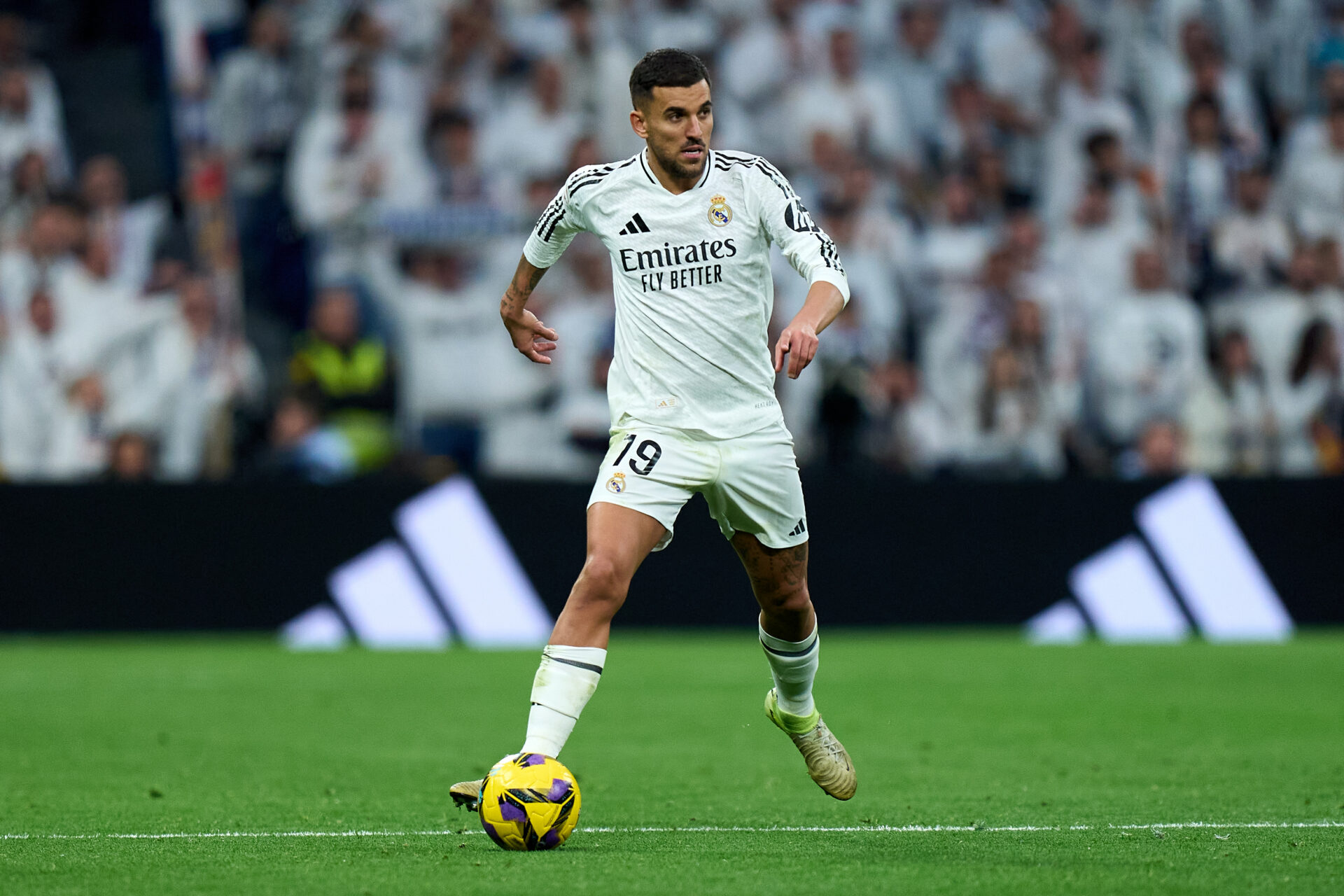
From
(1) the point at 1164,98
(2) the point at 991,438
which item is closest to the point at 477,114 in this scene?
(2) the point at 991,438

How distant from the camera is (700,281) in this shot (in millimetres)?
5922

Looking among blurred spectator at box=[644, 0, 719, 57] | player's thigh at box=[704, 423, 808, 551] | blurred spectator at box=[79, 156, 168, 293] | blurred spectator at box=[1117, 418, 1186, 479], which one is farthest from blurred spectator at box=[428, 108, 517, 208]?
player's thigh at box=[704, 423, 808, 551]

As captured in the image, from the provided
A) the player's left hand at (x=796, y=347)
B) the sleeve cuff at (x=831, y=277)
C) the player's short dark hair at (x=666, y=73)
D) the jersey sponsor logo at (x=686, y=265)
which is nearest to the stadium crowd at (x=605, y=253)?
the jersey sponsor logo at (x=686, y=265)

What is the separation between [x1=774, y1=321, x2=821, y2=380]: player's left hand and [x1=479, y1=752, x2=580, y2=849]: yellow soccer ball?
4.42 ft

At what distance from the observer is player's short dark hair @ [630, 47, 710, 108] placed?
5.76 metres

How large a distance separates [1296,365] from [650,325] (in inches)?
425

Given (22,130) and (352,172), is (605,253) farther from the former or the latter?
(22,130)

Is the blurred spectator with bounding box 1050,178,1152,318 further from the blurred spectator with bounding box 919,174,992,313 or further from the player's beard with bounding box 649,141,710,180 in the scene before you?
the player's beard with bounding box 649,141,710,180

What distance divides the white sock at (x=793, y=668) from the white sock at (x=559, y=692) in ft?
3.09

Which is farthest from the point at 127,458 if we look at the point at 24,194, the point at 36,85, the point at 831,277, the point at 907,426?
the point at 831,277

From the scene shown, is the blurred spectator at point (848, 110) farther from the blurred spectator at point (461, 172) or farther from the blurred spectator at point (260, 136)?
the blurred spectator at point (260, 136)

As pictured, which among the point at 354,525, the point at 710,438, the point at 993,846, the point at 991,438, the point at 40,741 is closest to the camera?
the point at 993,846

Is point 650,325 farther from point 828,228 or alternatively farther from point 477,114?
point 477,114

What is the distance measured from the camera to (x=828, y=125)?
16.2 m
